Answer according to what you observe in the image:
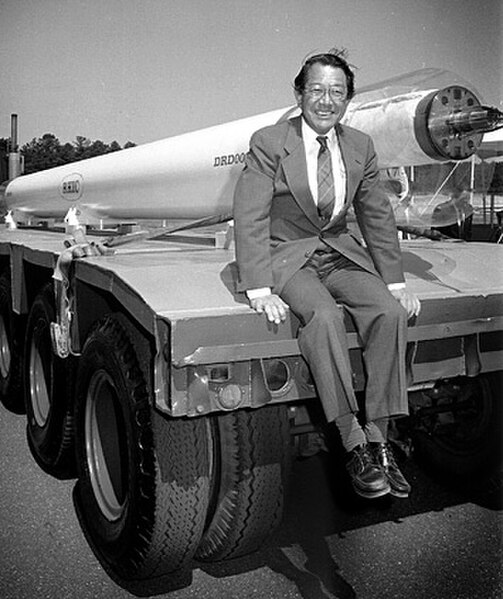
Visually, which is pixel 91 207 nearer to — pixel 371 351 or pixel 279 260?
pixel 279 260

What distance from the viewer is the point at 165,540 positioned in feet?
9.34

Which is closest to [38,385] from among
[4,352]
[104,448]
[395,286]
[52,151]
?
[4,352]

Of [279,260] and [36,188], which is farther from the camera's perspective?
[36,188]

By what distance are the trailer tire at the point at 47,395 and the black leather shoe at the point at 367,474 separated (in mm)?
1721

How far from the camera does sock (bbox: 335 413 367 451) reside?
2.63 meters

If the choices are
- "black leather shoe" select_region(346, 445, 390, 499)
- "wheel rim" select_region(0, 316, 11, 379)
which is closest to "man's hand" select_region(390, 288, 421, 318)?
"black leather shoe" select_region(346, 445, 390, 499)

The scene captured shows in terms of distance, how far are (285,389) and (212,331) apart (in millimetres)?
Answer: 372

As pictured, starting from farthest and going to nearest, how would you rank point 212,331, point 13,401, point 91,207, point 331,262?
point 91,207 < point 13,401 < point 331,262 < point 212,331

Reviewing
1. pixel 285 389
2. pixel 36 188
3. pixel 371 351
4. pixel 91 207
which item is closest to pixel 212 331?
pixel 285 389

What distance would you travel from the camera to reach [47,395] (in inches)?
186

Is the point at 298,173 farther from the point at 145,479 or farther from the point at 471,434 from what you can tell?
the point at 471,434

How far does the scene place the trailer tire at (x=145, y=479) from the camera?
2.79 meters

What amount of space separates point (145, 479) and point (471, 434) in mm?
1960

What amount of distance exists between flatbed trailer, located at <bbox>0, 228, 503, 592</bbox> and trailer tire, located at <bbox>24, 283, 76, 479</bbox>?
167 mm
